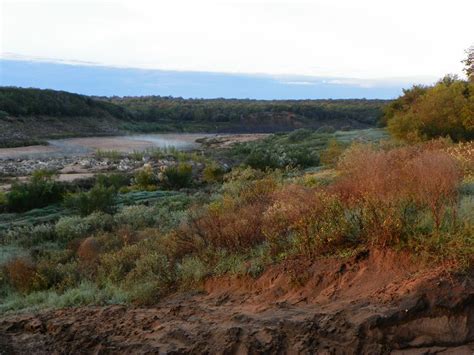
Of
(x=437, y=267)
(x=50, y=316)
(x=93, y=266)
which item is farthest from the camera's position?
(x=93, y=266)

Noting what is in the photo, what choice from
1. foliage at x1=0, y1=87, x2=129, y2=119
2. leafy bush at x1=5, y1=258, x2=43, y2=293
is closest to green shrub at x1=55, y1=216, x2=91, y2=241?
leafy bush at x1=5, y1=258, x2=43, y2=293

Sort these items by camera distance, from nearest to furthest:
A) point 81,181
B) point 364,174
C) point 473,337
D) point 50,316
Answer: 1. point 473,337
2. point 50,316
3. point 364,174
4. point 81,181

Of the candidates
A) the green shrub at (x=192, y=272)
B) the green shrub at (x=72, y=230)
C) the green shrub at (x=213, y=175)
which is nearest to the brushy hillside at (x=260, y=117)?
the green shrub at (x=213, y=175)

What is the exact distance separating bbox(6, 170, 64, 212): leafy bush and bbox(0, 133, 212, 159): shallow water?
80.0 feet

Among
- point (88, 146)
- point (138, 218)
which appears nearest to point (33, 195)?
point (138, 218)

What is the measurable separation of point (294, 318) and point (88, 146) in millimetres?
51592

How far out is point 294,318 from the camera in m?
6.00

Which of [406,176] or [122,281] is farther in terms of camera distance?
[122,281]

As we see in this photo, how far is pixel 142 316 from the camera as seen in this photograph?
6977 millimetres

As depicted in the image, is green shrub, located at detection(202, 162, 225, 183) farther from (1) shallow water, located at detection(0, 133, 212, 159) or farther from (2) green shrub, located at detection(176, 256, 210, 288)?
(1) shallow water, located at detection(0, 133, 212, 159)

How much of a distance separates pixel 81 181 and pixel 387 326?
24.5m

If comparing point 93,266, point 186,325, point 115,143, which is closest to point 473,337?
point 186,325

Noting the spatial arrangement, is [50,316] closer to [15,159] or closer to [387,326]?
[387,326]

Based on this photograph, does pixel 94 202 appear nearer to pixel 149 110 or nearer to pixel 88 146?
pixel 88 146
